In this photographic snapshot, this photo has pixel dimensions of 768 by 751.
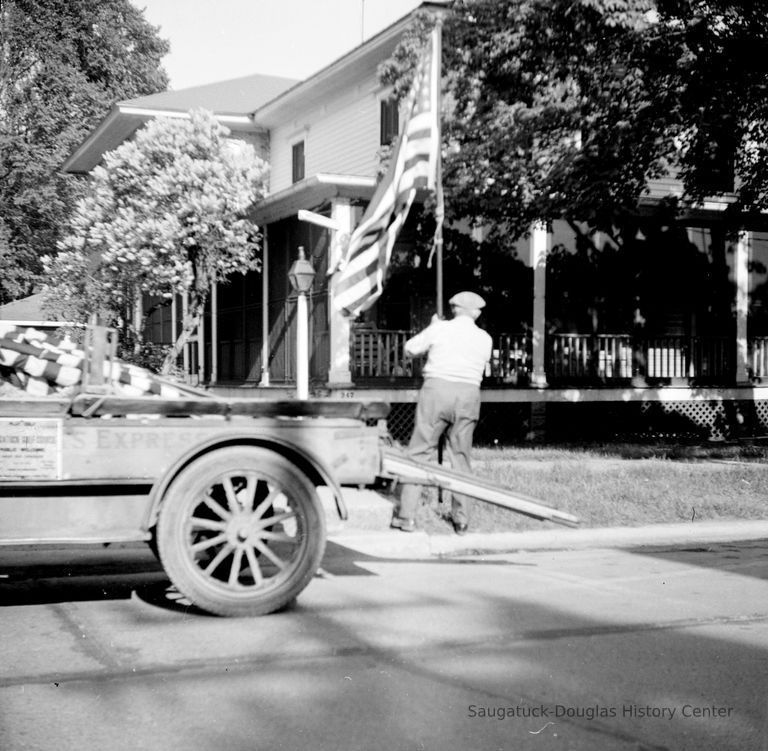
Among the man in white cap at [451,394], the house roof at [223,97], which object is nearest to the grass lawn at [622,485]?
the man in white cap at [451,394]

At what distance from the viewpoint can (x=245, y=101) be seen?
26391mm

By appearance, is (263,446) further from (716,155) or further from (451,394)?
(716,155)

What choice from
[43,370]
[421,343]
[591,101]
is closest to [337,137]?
[591,101]

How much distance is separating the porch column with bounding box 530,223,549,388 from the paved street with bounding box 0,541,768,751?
11.3m

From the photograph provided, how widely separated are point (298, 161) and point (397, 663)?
20953mm

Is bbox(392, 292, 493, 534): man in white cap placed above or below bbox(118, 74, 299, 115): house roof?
below

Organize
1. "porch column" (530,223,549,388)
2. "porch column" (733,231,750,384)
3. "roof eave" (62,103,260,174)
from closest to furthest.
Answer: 1. "porch column" (530,223,549,388)
2. "porch column" (733,231,750,384)
3. "roof eave" (62,103,260,174)

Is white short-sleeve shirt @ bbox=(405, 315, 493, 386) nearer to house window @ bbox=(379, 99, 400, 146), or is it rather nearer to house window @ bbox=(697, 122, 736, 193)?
house window @ bbox=(697, 122, 736, 193)

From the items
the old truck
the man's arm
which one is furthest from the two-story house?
the old truck

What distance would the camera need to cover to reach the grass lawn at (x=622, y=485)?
8469 mm

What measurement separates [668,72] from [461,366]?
302 inches

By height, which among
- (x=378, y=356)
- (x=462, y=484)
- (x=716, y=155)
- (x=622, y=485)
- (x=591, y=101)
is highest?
(x=591, y=101)

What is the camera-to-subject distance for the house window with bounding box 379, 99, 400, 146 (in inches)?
778

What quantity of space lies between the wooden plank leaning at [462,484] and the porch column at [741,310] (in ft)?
48.4
